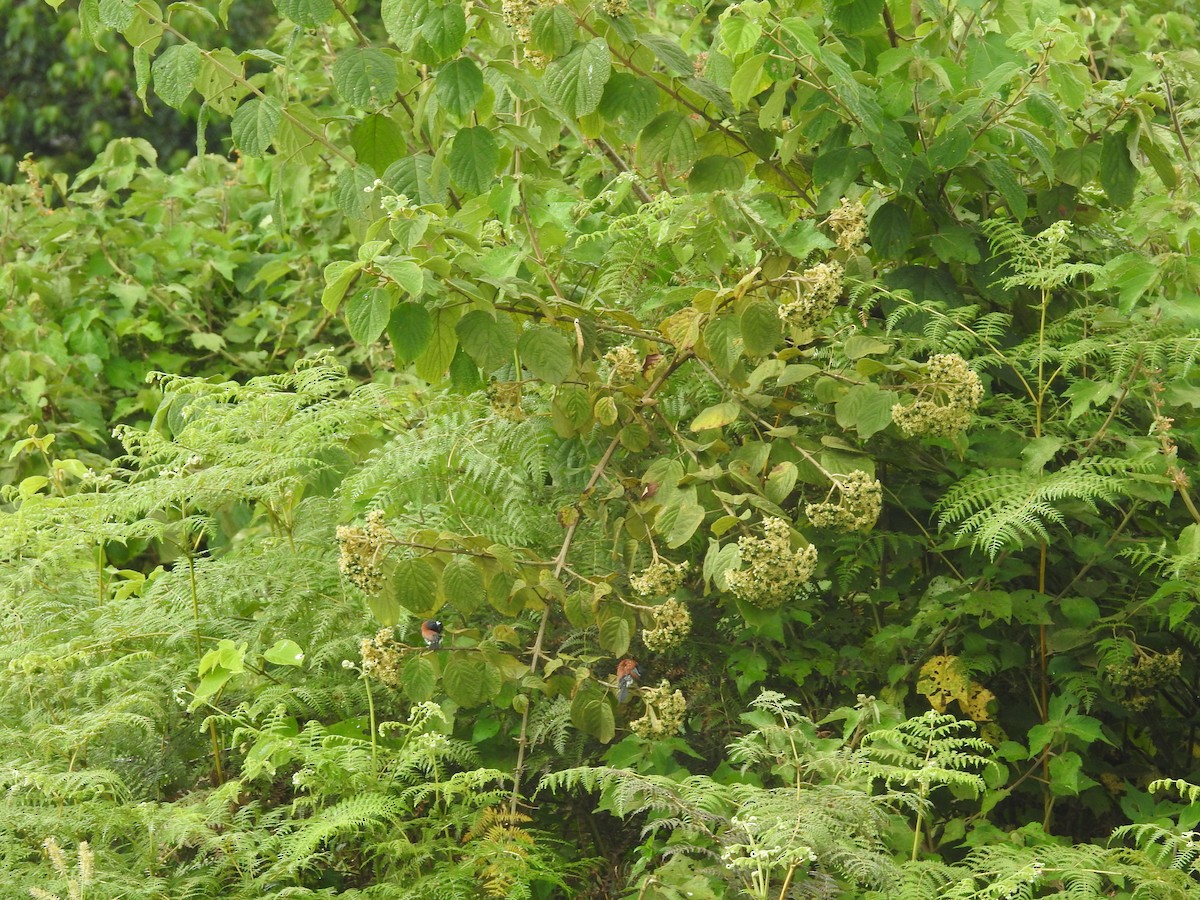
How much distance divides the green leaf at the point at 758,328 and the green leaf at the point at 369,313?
684 mm

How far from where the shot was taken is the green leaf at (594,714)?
262cm

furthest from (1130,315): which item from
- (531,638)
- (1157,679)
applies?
(531,638)

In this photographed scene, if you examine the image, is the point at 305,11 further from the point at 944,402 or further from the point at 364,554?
the point at 944,402

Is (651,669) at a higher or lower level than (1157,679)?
lower

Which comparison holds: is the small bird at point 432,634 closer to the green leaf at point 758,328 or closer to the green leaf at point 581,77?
the green leaf at point 758,328

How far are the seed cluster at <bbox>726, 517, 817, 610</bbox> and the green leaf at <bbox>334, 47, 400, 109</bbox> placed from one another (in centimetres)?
121

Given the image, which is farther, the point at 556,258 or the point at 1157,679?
the point at 556,258

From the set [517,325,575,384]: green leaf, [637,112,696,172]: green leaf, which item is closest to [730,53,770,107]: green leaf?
[637,112,696,172]: green leaf

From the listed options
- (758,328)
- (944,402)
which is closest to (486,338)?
(758,328)

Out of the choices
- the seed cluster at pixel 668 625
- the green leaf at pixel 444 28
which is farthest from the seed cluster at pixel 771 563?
the green leaf at pixel 444 28

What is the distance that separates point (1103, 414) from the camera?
9.49ft

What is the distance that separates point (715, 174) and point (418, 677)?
127cm

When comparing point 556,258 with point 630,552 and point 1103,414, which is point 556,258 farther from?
point 1103,414

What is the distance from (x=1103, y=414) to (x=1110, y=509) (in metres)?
0.25
